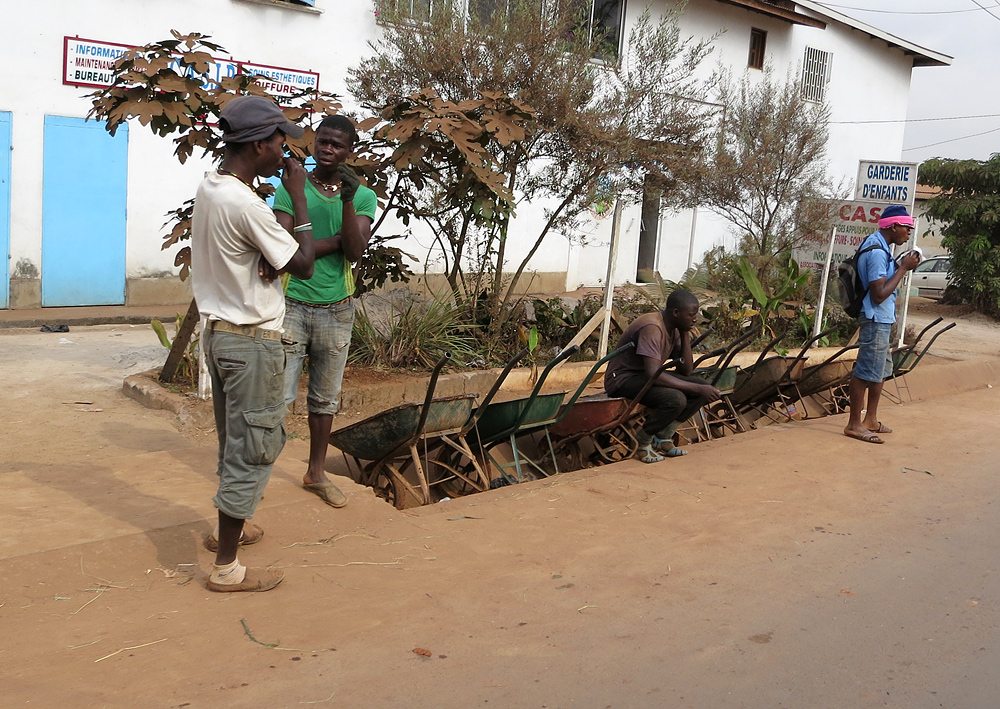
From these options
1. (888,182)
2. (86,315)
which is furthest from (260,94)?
(888,182)

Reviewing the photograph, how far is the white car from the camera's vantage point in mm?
24688

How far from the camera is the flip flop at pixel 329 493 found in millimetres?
5023

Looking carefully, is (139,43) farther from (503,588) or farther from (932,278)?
(932,278)

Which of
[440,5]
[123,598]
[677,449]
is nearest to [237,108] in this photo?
[123,598]

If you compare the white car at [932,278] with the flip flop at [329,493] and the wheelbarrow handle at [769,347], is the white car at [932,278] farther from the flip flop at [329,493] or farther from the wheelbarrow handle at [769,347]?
the flip flop at [329,493]

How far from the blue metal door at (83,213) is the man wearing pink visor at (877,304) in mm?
9694

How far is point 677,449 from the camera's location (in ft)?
23.2

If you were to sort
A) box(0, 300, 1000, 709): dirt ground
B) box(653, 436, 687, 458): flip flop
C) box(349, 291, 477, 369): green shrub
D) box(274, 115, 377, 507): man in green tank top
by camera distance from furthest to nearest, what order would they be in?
box(349, 291, 477, 369): green shrub
box(653, 436, 687, 458): flip flop
box(274, 115, 377, 507): man in green tank top
box(0, 300, 1000, 709): dirt ground

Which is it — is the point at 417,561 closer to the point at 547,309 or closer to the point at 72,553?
the point at 72,553

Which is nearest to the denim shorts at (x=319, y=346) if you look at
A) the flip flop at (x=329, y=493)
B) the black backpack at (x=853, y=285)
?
the flip flop at (x=329, y=493)

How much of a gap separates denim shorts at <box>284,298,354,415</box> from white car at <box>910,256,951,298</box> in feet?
74.8

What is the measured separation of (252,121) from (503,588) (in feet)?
7.59

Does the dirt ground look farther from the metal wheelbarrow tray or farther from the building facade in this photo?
the building facade

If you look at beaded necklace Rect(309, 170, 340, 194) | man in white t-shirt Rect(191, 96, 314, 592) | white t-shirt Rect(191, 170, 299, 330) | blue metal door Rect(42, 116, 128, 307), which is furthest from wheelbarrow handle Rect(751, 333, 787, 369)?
blue metal door Rect(42, 116, 128, 307)
